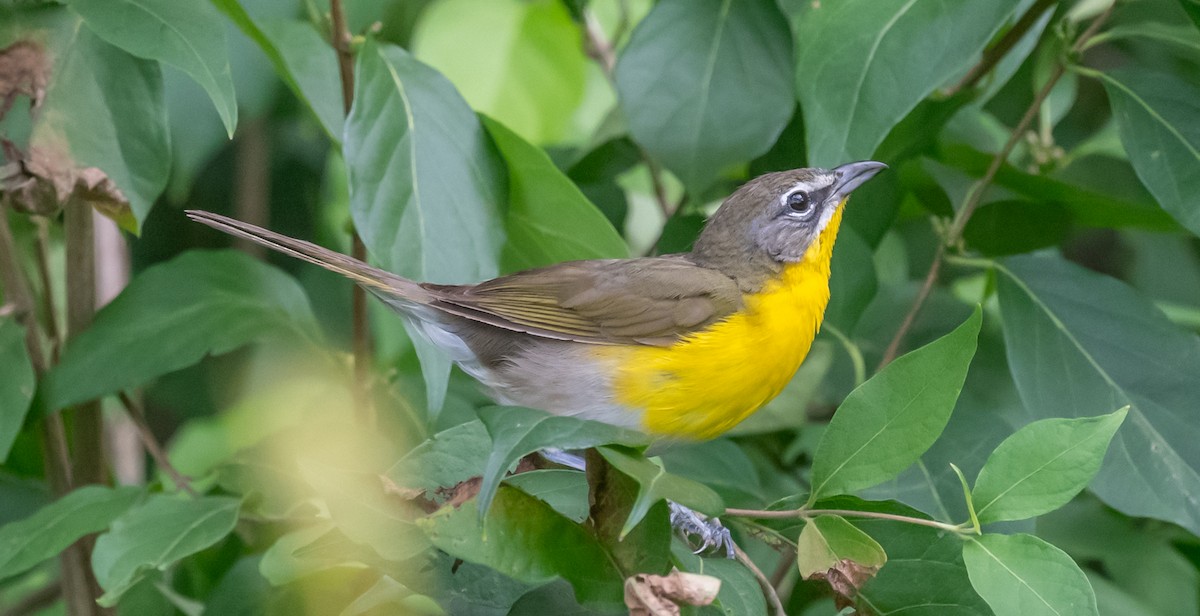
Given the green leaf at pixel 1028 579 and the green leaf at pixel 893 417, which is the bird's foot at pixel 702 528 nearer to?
the green leaf at pixel 893 417

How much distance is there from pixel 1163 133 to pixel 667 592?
154 cm

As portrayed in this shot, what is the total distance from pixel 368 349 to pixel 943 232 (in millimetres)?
1407

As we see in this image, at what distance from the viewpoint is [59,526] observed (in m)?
2.38

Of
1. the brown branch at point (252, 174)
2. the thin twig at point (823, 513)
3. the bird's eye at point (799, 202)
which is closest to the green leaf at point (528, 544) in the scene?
the thin twig at point (823, 513)

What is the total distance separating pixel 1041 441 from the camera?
167cm

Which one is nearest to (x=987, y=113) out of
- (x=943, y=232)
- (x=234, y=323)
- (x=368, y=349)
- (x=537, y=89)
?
(x=943, y=232)

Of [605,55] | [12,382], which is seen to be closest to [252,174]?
[605,55]

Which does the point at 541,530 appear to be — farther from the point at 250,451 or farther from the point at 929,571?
the point at 250,451

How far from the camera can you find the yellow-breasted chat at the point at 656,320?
8.73ft

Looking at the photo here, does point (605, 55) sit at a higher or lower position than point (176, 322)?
higher

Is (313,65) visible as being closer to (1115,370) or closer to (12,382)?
(12,382)

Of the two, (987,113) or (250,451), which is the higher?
(987,113)

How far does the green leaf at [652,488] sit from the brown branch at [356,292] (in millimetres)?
1066

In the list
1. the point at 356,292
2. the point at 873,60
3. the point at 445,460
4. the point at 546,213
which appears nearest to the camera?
the point at 445,460
